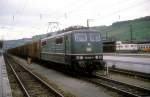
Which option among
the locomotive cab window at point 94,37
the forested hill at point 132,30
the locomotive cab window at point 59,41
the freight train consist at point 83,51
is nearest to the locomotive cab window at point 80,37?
the freight train consist at point 83,51

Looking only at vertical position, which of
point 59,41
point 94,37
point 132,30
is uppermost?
point 132,30

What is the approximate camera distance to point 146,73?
17672 mm

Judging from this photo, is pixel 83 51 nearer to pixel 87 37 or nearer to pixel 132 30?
pixel 87 37

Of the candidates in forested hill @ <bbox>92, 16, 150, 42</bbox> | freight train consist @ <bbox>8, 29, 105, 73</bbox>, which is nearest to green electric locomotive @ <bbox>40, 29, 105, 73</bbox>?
freight train consist @ <bbox>8, 29, 105, 73</bbox>

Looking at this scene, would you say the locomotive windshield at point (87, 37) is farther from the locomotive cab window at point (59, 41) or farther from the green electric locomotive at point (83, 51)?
the locomotive cab window at point (59, 41)

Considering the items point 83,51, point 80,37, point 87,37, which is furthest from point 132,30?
point 83,51

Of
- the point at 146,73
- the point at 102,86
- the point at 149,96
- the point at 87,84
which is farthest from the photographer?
the point at 146,73

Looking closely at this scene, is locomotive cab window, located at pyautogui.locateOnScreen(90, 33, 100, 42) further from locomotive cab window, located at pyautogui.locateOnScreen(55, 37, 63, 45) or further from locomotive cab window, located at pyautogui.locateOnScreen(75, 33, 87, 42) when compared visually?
locomotive cab window, located at pyautogui.locateOnScreen(55, 37, 63, 45)

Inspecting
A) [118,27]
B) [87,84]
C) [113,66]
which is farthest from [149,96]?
[118,27]

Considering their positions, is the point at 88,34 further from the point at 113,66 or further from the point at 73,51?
the point at 113,66

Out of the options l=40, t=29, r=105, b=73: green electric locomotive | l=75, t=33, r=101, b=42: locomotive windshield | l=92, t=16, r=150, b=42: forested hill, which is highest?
l=92, t=16, r=150, b=42: forested hill

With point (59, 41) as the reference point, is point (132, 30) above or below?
above

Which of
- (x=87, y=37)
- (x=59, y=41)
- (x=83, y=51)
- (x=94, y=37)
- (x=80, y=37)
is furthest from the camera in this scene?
(x=59, y=41)

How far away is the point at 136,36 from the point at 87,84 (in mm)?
111859
